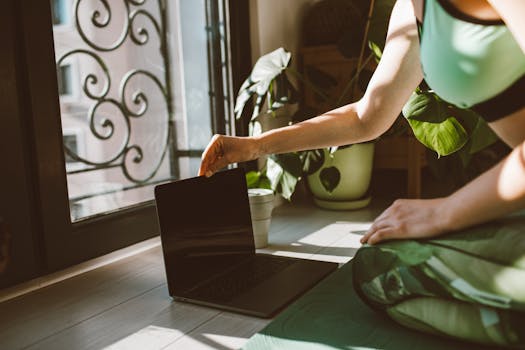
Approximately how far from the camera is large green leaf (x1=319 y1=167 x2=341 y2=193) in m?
1.78

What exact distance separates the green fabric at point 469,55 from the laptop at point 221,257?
48 cm

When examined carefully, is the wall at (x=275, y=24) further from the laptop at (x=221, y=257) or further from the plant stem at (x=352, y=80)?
the laptop at (x=221, y=257)

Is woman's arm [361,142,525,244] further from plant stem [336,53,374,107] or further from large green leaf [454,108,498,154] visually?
plant stem [336,53,374,107]

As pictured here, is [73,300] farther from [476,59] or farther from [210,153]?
[476,59]

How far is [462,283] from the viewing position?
2.16 ft

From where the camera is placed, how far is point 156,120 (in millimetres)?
1606

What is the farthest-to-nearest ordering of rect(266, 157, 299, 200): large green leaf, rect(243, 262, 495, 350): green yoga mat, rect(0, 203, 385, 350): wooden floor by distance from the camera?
rect(266, 157, 299, 200): large green leaf, rect(0, 203, 385, 350): wooden floor, rect(243, 262, 495, 350): green yoga mat

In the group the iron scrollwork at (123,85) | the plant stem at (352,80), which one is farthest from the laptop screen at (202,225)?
the plant stem at (352,80)

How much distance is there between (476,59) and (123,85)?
3.56ft

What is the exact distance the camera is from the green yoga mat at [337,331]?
2.30 feet

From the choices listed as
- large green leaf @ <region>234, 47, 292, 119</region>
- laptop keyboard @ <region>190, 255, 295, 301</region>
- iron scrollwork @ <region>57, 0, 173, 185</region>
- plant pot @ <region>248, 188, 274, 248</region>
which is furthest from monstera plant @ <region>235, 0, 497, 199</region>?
laptop keyboard @ <region>190, 255, 295, 301</region>

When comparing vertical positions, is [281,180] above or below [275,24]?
below

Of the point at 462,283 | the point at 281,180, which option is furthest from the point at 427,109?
the point at 462,283

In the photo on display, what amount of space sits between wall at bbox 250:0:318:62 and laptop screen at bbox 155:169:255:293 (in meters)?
0.93
